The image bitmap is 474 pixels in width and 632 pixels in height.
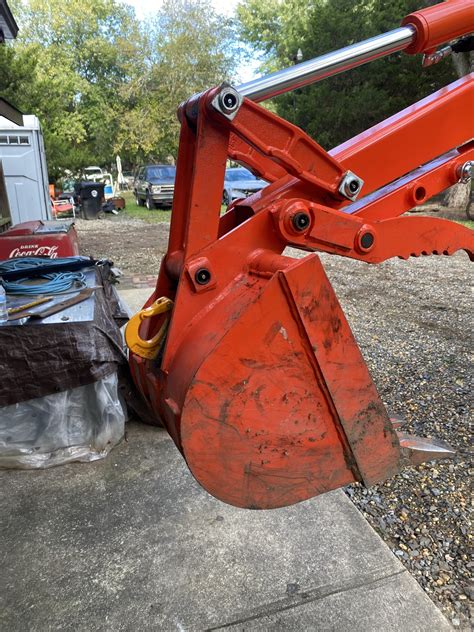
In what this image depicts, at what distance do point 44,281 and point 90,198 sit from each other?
14.7 metres

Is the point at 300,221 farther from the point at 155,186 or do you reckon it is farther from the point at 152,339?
the point at 155,186

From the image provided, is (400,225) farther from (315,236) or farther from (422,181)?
(315,236)

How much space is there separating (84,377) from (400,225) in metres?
2.00

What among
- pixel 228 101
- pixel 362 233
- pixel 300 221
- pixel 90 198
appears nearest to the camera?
pixel 228 101

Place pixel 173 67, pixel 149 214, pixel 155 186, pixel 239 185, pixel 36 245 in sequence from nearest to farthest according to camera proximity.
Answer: pixel 36 245, pixel 239 185, pixel 149 214, pixel 155 186, pixel 173 67

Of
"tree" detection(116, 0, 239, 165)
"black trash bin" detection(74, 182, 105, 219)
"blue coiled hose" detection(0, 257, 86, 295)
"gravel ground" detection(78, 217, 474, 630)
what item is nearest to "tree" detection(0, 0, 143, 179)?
"tree" detection(116, 0, 239, 165)

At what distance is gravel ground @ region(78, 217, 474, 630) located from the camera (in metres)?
2.29

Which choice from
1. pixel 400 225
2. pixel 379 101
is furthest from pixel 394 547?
pixel 379 101

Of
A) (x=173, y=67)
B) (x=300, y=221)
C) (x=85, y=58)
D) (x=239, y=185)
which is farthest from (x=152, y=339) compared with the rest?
(x=85, y=58)

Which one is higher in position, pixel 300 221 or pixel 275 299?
pixel 300 221

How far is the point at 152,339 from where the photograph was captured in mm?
1649

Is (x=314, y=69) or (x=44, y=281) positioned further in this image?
(x=44, y=281)

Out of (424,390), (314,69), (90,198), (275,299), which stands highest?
(314,69)

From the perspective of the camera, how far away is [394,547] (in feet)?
7.70
